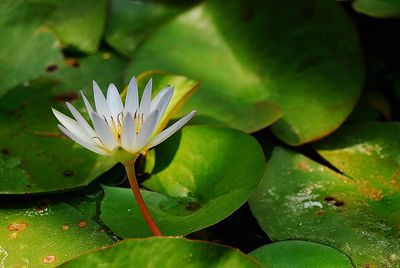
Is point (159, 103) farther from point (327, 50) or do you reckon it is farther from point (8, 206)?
point (327, 50)

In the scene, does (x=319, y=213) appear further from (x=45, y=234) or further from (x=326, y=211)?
(x=45, y=234)

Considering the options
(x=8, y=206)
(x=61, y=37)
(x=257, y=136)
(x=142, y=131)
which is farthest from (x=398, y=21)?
(x=8, y=206)

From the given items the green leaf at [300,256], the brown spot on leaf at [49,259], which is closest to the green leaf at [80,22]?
the brown spot on leaf at [49,259]

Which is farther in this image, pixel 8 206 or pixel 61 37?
pixel 61 37

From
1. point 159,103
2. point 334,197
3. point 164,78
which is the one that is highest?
point 159,103

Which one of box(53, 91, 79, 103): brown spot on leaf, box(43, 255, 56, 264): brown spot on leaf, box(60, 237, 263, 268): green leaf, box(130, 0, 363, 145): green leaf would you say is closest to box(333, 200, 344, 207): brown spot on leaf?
box(130, 0, 363, 145): green leaf

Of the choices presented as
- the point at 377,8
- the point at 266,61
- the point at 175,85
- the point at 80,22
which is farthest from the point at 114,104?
the point at 377,8

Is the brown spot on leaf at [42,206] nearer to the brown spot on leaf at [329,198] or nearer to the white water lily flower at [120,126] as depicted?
the white water lily flower at [120,126]

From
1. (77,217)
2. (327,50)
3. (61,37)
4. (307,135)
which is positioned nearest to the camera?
(77,217)
